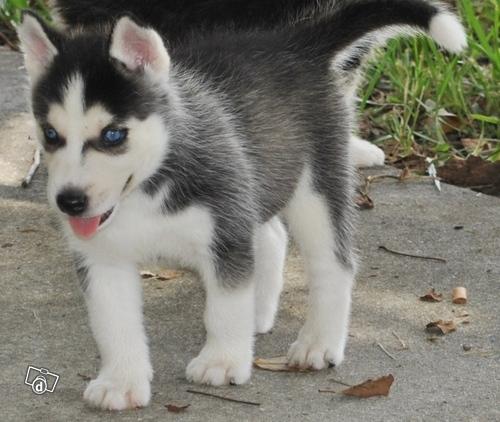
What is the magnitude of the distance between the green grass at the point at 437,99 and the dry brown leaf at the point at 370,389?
3047 mm

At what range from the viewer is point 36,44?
4.46 m

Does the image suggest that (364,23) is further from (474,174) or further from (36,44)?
(474,174)

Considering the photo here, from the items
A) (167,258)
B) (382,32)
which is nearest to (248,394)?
(167,258)

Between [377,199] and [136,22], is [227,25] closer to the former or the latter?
[377,199]

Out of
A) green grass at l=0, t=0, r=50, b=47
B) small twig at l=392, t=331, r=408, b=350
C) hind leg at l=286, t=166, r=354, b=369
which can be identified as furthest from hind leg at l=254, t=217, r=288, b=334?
green grass at l=0, t=0, r=50, b=47

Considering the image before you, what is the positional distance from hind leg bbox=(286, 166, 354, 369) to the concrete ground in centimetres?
12

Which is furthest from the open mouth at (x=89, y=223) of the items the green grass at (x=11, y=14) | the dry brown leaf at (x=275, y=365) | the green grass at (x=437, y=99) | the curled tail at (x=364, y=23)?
the green grass at (x=11, y=14)

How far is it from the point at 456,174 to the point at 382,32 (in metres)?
1.95

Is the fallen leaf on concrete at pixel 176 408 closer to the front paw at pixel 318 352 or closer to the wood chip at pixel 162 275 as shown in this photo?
the front paw at pixel 318 352

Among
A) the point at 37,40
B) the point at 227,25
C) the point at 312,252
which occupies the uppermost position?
the point at 37,40

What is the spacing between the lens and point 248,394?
461 centimetres

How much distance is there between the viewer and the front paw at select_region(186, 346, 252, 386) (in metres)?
4.62

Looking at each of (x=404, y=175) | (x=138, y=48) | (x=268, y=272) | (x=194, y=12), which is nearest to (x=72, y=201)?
(x=138, y=48)

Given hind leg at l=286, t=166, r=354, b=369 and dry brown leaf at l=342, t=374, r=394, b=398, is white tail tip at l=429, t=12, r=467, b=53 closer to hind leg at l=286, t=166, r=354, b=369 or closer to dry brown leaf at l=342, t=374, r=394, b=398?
hind leg at l=286, t=166, r=354, b=369
